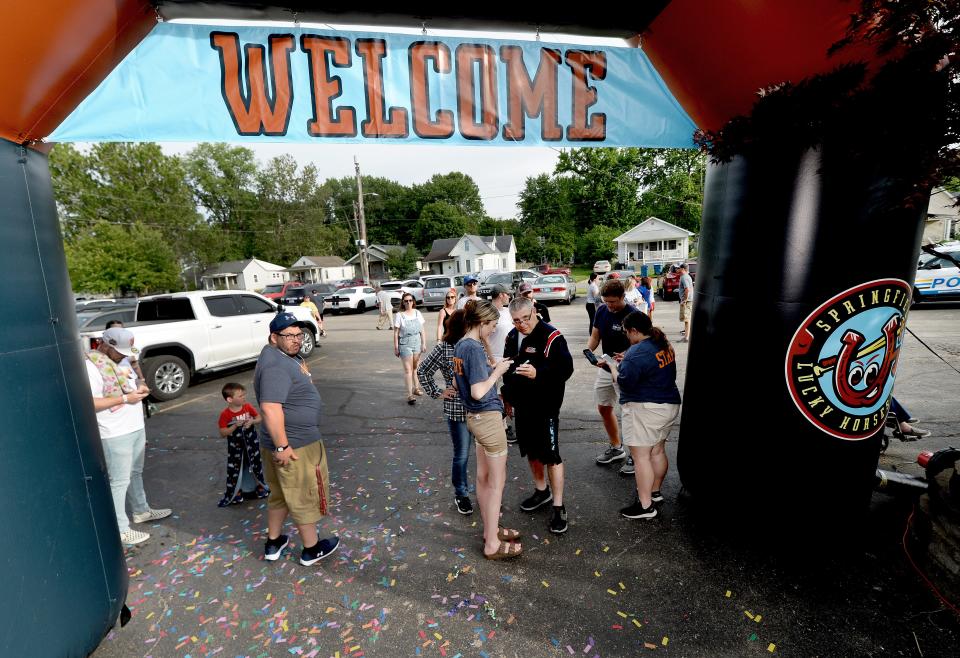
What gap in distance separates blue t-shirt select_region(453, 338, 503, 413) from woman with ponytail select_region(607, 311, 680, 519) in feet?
3.72

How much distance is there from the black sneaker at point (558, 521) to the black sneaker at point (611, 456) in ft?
4.12

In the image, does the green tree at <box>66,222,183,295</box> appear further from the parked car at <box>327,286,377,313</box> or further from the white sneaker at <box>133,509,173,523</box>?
the white sneaker at <box>133,509,173,523</box>

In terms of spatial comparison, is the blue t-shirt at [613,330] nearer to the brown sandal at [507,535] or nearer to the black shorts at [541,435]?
the black shorts at [541,435]

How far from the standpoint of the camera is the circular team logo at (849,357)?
105 inches

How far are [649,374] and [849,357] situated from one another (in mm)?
1215

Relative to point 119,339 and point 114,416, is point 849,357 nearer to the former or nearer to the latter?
point 114,416

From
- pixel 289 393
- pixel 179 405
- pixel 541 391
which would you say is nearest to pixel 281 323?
pixel 289 393

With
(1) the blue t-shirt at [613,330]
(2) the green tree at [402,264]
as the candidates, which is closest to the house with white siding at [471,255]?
(2) the green tree at [402,264]

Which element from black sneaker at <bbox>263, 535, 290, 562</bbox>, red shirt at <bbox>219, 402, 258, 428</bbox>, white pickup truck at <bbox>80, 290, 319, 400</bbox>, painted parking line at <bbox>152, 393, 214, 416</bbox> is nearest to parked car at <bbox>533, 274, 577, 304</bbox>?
white pickup truck at <bbox>80, 290, 319, 400</bbox>

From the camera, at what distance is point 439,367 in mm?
3904

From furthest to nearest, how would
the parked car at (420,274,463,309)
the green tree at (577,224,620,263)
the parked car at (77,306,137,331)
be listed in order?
the green tree at (577,224,620,263)
the parked car at (420,274,463,309)
the parked car at (77,306,137,331)

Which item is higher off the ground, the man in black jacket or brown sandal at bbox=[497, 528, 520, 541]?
the man in black jacket

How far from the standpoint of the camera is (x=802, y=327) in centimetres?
270

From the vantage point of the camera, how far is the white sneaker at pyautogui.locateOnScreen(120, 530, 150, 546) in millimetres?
3576
